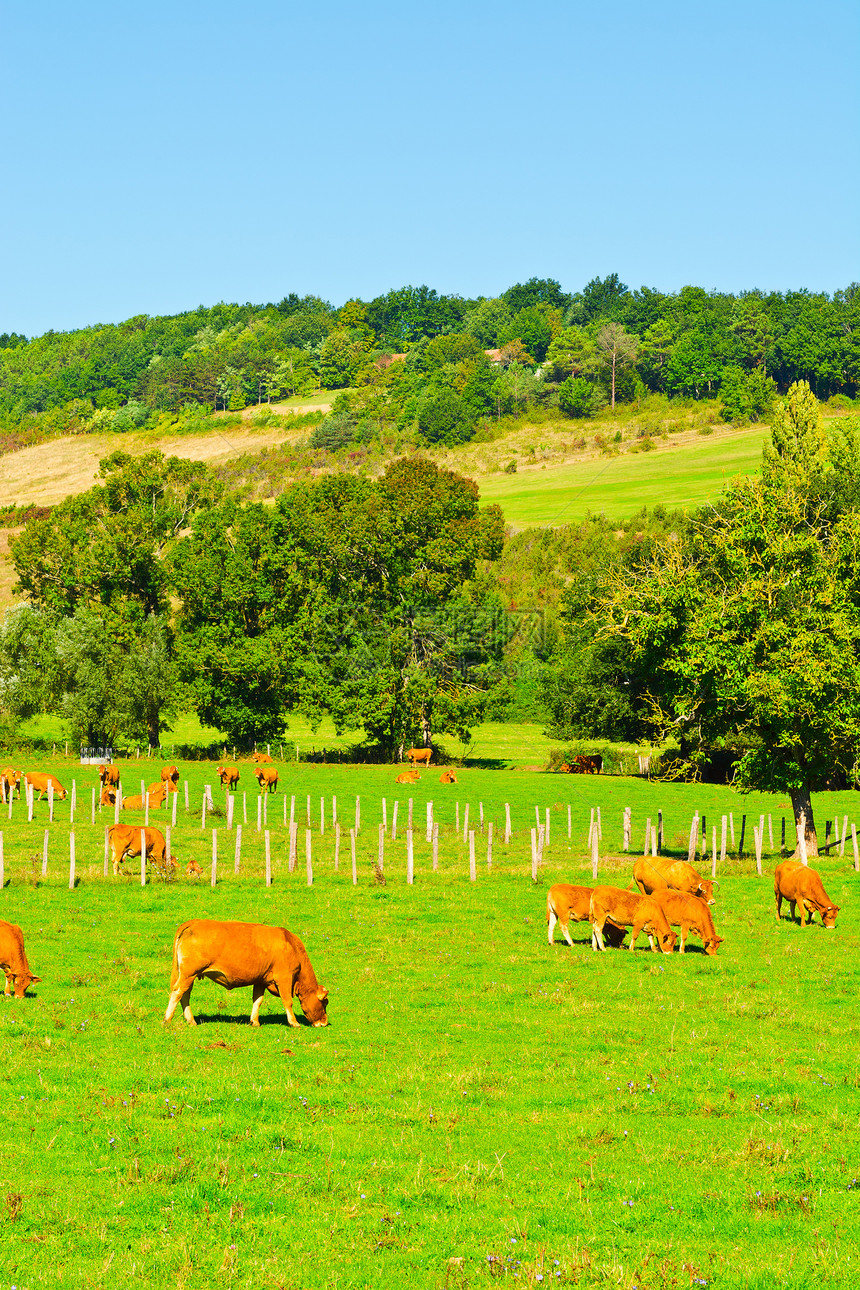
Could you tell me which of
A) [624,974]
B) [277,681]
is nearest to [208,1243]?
[624,974]

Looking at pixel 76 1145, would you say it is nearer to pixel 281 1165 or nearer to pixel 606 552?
pixel 281 1165

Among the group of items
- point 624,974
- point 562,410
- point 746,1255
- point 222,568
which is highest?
point 562,410

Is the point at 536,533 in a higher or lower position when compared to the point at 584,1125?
higher

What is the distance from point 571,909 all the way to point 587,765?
44.5 meters

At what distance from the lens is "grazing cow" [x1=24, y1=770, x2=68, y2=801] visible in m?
47.2

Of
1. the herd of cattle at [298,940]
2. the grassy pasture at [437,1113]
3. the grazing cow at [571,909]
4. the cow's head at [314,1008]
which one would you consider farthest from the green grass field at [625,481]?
the cow's head at [314,1008]

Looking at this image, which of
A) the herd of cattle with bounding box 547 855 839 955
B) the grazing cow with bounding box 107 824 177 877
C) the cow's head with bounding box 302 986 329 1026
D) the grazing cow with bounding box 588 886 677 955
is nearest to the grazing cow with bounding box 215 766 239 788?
the grazing cow with bounding box 107 824 177 877

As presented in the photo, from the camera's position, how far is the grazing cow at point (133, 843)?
3186cm

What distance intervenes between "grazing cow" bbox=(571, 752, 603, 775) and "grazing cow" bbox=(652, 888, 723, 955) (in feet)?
144

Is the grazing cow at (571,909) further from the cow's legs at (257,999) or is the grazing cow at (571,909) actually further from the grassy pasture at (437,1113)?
the cow's legs at (257,999)

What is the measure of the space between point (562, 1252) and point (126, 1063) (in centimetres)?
711

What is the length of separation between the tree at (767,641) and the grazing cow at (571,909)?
411 inches

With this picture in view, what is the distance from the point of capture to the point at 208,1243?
31.7 ft

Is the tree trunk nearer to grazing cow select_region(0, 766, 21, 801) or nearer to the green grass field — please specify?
grazing cow select_region(0, 766, 21, 801)
